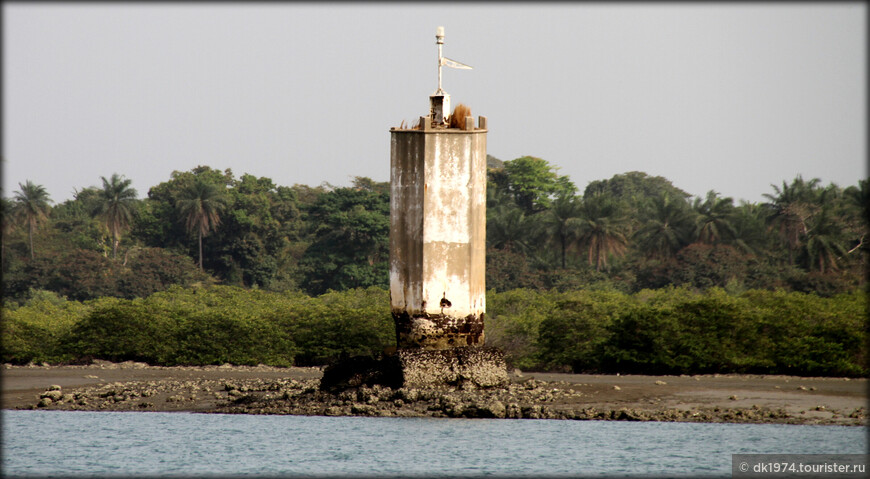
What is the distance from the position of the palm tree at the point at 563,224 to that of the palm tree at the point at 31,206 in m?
27.9

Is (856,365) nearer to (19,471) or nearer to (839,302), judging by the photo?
(839,302)

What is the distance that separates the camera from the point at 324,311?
30.6 m

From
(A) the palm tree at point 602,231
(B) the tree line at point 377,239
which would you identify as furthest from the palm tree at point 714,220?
(A) the palm tree at point 602,231

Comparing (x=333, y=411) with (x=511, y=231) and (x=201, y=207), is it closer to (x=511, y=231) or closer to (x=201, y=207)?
(x=511, y=231)

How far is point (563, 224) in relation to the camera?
5791 centimetres

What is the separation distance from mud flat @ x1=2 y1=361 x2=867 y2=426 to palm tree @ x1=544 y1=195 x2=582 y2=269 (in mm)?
32713

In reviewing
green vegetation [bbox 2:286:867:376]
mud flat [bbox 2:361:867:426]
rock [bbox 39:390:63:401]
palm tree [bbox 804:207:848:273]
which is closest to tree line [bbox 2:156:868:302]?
palm tree [bbox 804:207:848:273]

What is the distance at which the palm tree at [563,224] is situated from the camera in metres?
57.8

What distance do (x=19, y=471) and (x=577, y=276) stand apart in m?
39.3

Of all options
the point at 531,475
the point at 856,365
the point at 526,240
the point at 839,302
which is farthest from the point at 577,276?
the point at 531,475

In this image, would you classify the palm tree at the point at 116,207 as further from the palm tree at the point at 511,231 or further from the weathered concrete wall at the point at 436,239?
the weathered concrete wall at the point at 436,239

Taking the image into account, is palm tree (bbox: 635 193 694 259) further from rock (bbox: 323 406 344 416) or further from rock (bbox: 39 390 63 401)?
rock (bbox: 39 390 63 401)

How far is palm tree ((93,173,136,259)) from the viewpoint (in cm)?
6412

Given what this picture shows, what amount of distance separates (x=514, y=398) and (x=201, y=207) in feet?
143
